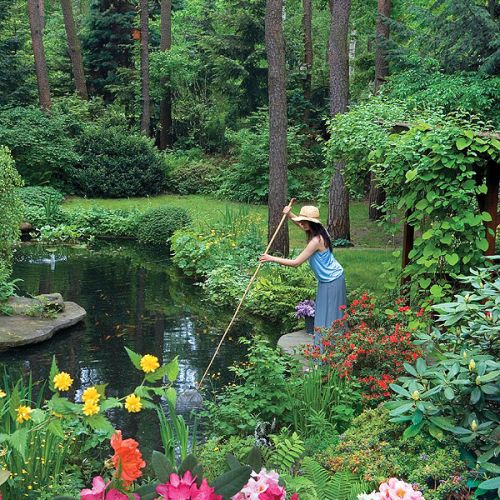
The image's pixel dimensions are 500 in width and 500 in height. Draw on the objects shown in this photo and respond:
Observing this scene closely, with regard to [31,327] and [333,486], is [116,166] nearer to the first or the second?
[31,327]

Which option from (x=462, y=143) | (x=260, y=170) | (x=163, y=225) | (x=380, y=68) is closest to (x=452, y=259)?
(x=462, y=143)

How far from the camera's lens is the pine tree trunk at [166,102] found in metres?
26.4

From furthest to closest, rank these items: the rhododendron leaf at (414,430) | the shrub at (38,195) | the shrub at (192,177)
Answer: the shrub at (192,177), the shrub at (38,195), the rhododendron leaf at (414,430)

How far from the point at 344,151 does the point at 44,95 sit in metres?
17.0

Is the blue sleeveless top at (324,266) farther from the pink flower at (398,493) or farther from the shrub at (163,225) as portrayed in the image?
the shrub at (163,225)

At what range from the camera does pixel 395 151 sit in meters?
7.19

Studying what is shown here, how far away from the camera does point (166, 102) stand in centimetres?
2686

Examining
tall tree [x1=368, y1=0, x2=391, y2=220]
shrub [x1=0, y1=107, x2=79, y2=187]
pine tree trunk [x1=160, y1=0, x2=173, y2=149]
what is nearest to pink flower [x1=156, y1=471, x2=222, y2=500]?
tall tree [x1=368, y1=0, x2=391, y2=220]

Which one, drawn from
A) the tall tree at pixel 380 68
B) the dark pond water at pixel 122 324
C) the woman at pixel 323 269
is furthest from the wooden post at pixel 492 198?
the tall tree at pixel 380 68

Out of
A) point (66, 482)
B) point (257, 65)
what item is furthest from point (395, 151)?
point (257, 65)

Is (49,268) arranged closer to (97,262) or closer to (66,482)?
(97,262)

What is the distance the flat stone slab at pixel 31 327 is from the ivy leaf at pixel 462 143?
5.25 meters

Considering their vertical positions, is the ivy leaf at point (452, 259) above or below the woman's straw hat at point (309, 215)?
below

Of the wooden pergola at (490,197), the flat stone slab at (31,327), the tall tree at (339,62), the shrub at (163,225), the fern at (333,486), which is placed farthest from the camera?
the shrub at (163,225)
